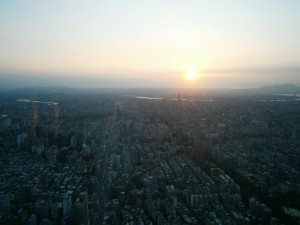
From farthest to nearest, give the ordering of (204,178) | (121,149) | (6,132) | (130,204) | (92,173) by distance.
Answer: (6,132) → (121,149) → (92,173) → (204,178) → (130,204)

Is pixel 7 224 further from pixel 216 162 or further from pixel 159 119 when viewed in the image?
pixel 159 119

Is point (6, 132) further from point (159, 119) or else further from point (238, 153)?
point (238, 153)

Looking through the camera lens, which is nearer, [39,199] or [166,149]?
[39,199]

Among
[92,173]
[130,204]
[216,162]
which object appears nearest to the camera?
[130,204]

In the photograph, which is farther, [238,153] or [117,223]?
[238,153]

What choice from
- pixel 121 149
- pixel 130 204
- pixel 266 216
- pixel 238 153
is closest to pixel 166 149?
pixel 121 149

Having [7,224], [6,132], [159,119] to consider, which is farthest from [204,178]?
[159,119]
